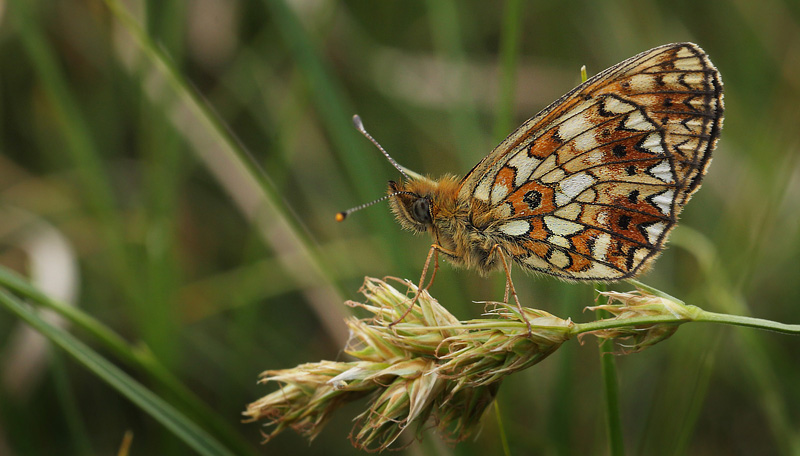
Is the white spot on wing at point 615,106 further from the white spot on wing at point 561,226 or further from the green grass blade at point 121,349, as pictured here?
the green grass blade at point 121,349

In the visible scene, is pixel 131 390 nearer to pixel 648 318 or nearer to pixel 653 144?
pixel 648 318

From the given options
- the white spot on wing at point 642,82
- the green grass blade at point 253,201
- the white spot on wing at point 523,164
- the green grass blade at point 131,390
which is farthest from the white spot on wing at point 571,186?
the green grass blade at point 131,390

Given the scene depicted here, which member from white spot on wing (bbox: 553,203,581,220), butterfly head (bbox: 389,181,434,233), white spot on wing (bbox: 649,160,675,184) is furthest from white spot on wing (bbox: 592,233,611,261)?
butterfly head (bbox: 389,181,434,233)

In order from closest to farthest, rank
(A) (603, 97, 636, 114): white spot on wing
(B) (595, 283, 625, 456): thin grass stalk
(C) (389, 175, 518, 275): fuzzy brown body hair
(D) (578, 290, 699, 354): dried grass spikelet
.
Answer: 1. (D) (578, 290, 699, 354): dried grass spikelet
2. (B) (595, 283, 625, 456): thin grass stalk
3. (A) (603, 97, 636, 114): white spot on wing
4. (C) (389, 175, 518, 275): fuzzy brown body hair

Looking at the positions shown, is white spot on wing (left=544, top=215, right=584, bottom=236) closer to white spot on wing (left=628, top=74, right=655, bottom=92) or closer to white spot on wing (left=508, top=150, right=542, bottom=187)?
white spot on wing (left=508, top=150, right=542, bottom=187)

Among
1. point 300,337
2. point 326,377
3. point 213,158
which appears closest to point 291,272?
point 300,337

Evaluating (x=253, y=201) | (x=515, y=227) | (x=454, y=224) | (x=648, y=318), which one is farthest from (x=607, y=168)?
(x=253, y=201)
